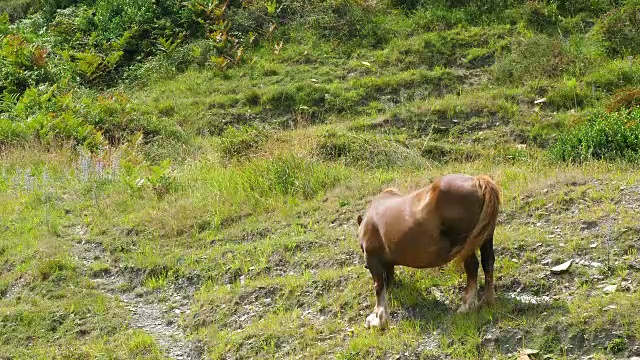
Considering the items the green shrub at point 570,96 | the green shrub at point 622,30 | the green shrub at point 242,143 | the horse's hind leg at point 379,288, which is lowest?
the green shrub at point 570,96

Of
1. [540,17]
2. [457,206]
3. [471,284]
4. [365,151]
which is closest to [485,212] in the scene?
[457,206]

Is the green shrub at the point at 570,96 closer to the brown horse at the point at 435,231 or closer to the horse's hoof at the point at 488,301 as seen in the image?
the brown horse at the point at 435,231

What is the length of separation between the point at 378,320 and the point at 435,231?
3.36ft

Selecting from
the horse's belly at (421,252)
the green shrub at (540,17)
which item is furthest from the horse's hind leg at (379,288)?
the green shrub at (540,17)

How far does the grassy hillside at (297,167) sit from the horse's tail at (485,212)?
658mm

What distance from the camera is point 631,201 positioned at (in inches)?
307

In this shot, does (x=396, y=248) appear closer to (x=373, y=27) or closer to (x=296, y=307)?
Answer: (x=296, y=307)

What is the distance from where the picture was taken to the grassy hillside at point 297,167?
22.6 ft

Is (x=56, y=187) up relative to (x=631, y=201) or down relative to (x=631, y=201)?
down

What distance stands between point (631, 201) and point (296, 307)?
3.51 metres

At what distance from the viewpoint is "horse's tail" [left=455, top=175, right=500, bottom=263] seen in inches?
236

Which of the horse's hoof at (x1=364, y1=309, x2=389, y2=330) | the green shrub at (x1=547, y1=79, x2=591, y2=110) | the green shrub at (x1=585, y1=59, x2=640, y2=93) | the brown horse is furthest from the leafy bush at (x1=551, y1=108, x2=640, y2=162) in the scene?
the horse's hoof at (x1=364, y1=309, x2=389, y2=330)

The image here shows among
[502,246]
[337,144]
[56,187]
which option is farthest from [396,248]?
[56,187]

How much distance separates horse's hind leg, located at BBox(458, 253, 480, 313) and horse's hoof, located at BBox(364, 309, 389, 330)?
65 cm
